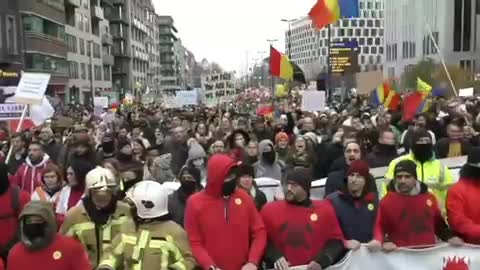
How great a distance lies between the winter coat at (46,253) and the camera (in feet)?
15.0

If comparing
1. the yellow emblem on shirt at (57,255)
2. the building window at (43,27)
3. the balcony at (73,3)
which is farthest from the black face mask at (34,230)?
the balcony at (73,3)

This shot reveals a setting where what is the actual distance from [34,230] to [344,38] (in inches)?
3693

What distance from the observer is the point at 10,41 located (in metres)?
52.7

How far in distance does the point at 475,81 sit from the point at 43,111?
148 feet

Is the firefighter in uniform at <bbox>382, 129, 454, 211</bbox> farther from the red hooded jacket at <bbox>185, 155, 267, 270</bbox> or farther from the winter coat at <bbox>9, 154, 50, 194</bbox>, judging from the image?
the winter coat at <bbox>9, 154, 50, 194</bbox>

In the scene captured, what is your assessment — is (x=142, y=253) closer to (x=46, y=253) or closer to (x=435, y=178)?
(x=46, y=253)

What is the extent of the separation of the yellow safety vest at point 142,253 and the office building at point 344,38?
161 ft

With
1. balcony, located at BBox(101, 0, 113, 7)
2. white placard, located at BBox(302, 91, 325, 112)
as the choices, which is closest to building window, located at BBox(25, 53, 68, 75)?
balcony, located at BBox(101, 0, 113, 7)

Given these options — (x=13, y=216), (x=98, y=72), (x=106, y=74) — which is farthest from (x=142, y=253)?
(x=106, y=74)

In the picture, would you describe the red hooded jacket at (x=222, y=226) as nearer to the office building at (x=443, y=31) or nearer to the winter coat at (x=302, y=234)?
the winter coat at (x=302, y=234)

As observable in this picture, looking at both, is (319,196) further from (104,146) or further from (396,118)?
(396,118)

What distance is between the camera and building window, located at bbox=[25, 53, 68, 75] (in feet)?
189

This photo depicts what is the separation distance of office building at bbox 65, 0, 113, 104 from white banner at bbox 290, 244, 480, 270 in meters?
64.1

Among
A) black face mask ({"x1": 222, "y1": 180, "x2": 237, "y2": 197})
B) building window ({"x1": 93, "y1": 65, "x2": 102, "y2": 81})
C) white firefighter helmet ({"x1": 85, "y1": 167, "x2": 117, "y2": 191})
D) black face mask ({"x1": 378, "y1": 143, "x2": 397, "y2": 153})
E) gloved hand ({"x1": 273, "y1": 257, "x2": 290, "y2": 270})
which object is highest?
building window ({"x1": 93, "y1": 65, "x2": 102, "y2": 81})
